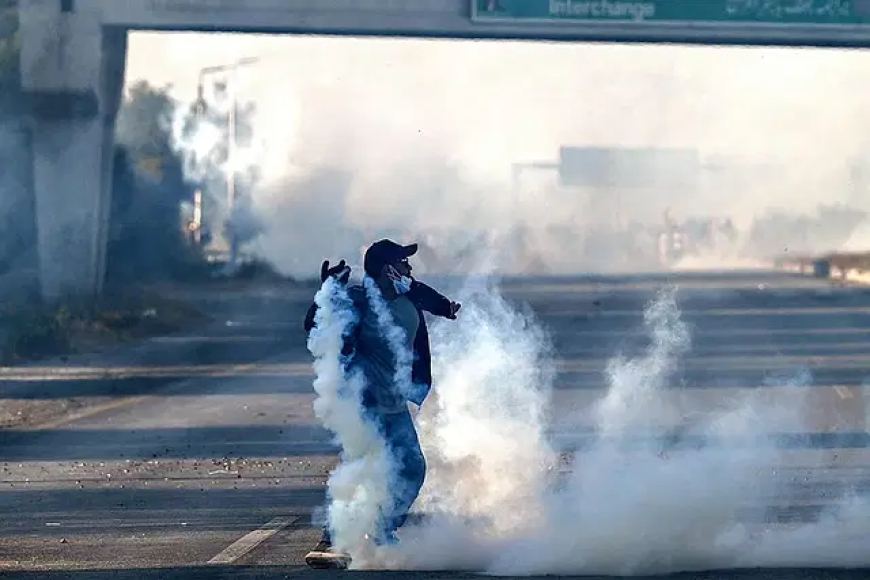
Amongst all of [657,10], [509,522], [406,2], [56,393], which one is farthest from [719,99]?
[509,522]

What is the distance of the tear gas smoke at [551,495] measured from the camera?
27.5 feet

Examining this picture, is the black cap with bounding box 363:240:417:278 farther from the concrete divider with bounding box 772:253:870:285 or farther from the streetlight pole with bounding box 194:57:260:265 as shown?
the streetlight pole with bounding box 194:57:260:265

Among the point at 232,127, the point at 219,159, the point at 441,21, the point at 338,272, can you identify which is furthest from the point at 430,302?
the point at 219,159

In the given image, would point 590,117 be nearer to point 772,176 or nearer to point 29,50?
point 772,176

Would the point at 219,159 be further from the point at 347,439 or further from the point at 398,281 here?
the point at 347,439

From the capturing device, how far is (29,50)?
88.7 feet

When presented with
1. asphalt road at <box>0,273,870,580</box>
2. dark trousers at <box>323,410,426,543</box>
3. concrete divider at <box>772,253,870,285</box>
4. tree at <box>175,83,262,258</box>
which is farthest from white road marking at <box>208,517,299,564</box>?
tree at <box>175,83,262,258</box>

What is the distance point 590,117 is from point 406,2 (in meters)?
4.47

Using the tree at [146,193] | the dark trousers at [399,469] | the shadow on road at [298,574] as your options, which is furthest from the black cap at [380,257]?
the tree at [146,193]

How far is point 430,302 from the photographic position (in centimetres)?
880

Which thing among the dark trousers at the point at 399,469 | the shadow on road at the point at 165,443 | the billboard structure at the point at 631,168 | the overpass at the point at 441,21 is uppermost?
the overpass at the point at 441,21

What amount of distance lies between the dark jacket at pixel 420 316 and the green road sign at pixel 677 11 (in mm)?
17041

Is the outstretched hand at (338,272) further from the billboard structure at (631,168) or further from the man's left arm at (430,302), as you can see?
the billboard structure at (631,168)

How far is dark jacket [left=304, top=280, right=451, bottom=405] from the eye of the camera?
28.2 ft
